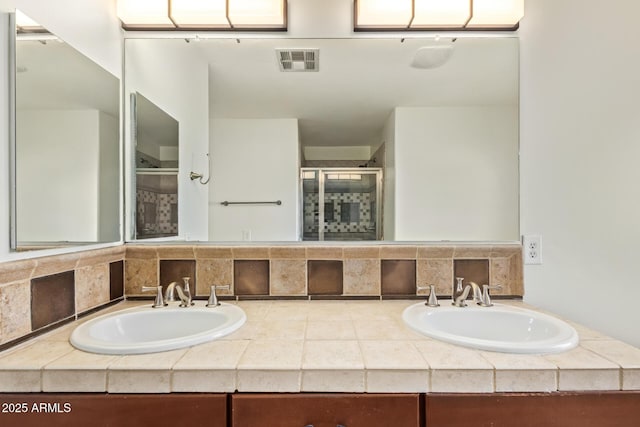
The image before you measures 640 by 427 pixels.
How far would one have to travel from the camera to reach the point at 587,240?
118 centimetres

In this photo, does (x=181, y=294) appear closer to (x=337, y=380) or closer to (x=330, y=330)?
(x=330, y=330)

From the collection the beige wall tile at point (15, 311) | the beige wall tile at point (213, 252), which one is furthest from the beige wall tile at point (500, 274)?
the beige wall tile at point (15, 311)

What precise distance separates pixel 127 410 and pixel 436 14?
1.74 meters

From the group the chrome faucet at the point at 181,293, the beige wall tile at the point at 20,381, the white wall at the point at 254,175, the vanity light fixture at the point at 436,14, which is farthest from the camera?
the white wall at the point at 254,175

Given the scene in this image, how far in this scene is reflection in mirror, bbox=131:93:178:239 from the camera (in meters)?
1.41

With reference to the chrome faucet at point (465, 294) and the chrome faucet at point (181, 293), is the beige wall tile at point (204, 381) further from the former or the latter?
the chrome faucet at point (465, 294)

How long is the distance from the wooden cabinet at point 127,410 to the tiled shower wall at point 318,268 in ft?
1.97

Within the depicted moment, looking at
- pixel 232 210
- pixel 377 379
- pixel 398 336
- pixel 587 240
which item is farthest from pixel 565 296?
pixel 232 210

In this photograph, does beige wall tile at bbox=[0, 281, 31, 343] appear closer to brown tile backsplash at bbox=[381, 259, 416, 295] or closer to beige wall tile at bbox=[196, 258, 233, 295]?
beige wall tile at bbox=[196, 258, 233, 295]

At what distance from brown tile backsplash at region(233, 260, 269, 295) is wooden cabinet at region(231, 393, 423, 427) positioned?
0.61 m

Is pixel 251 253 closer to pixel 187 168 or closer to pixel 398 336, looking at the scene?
pixel 187 168

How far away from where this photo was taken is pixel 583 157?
1.19 m

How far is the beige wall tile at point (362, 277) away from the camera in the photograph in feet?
4.43

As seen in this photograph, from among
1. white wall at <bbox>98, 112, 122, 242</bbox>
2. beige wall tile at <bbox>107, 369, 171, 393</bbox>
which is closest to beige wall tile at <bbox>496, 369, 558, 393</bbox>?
beige wall tile at <bbox>107, 369, 171, 393</bbox>
